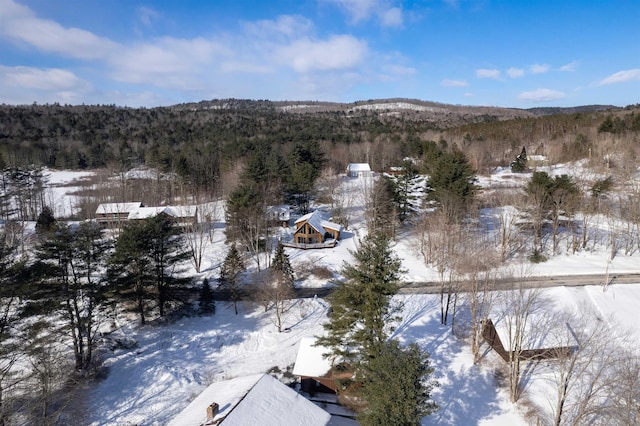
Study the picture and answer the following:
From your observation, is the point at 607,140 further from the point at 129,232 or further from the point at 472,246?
the point at 129,232

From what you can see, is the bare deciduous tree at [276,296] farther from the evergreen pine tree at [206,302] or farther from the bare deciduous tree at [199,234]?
the bare deciduous tree at [199,234]

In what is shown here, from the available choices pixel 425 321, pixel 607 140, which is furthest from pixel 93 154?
pixel 607 140

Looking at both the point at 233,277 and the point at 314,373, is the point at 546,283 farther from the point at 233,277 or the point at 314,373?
the point at 233,277

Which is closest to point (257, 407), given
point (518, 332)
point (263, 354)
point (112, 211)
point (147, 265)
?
point (263, 354)

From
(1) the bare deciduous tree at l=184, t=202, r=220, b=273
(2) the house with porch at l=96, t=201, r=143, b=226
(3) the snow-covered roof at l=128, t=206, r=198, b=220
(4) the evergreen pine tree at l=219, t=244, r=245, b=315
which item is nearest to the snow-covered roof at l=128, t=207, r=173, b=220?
(3) the snow-covered roof at l=128, t=206, r=198, b=220

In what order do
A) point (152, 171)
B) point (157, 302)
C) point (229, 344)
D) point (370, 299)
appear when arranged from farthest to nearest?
point (152, 171)
point (157, 302)
point (229, 344)
point (370, 299)

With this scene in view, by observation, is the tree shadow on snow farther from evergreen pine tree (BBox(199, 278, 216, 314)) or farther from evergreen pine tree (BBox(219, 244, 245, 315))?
evergreen pine tree (BBox(199, 278, 216, 314))

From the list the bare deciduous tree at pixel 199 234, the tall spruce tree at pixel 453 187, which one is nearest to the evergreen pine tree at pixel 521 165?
the tall spruce tree at pixel 453 187

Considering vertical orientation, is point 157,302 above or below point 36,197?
below
